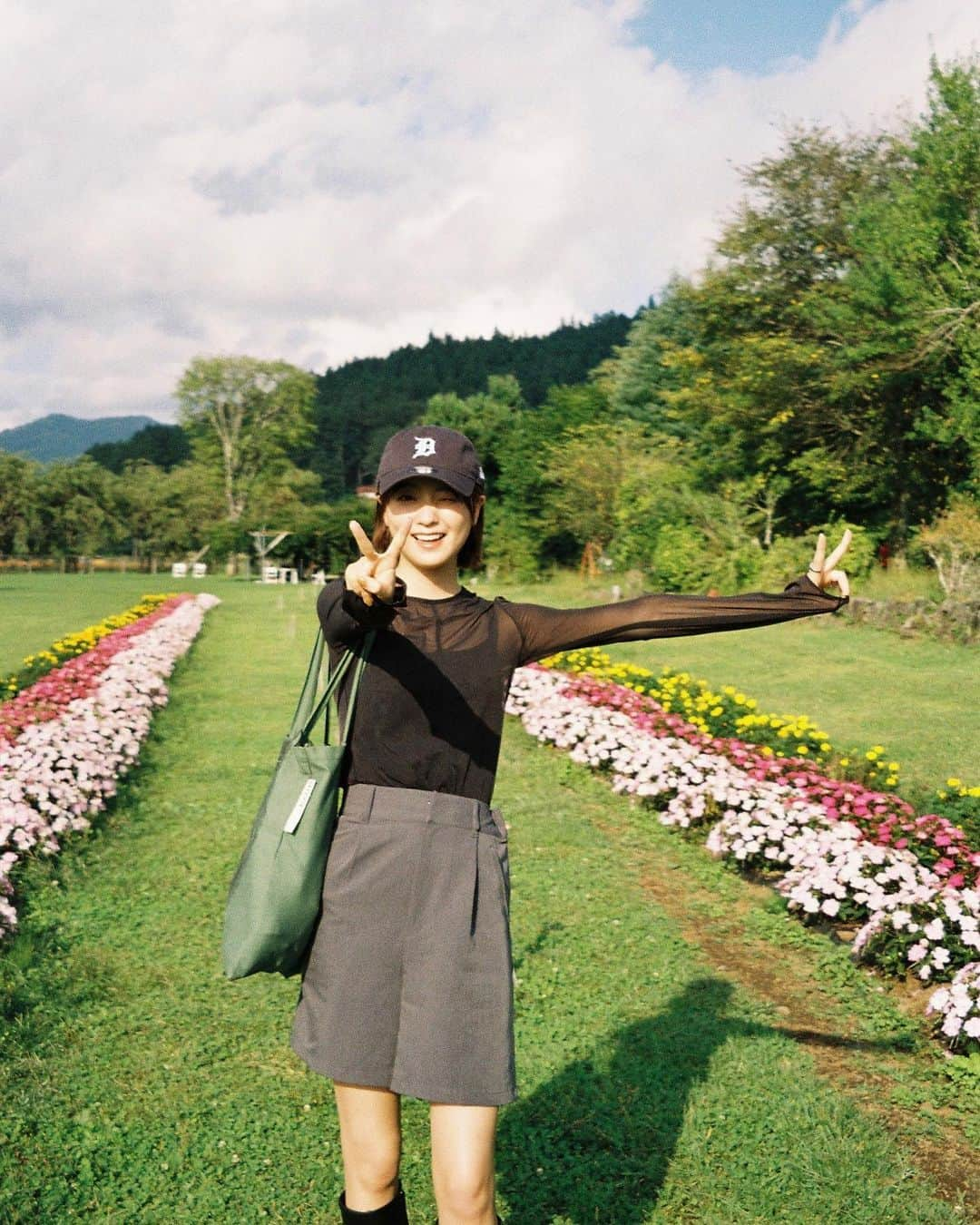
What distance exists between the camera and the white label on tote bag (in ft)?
6.85

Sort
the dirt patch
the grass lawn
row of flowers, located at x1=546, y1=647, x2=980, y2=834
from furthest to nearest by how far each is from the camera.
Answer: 1. the grass lawn
2. row of flowers, located at x1=546, y1=647, x2=980, y2=834
3. the dirt patch

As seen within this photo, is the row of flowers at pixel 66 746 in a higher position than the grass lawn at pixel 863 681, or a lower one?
higher

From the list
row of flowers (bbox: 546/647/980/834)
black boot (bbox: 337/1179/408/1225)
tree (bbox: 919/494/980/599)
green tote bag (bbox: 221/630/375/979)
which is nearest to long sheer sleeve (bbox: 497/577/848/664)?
green tote bag (bbox: 221/630/375/979)

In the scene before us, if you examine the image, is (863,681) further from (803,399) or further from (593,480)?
(593,480)

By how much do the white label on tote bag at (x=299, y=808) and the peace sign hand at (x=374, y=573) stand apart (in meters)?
0.38

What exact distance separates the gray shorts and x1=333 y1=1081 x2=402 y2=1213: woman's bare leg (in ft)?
0.23

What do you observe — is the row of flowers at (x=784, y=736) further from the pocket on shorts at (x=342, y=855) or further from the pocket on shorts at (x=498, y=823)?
the pocket on shorts at (x=342, y=855)

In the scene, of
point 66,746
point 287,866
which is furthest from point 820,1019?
point 66,746

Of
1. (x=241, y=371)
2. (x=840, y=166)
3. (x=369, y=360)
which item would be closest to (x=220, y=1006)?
(x=840, y=166)

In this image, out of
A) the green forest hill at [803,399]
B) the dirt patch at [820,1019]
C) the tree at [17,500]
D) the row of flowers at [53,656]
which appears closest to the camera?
the dirt patch at [820,1019]

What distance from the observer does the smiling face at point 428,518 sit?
2.34m

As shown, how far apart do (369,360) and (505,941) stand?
139m

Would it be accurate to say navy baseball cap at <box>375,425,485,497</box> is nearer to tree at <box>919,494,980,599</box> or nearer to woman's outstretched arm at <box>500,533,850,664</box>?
woman's outstretched arm at <box>500,533,850,664</box>

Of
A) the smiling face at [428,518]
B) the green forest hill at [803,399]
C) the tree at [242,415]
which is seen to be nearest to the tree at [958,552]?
the green forest hill at [803,399]
